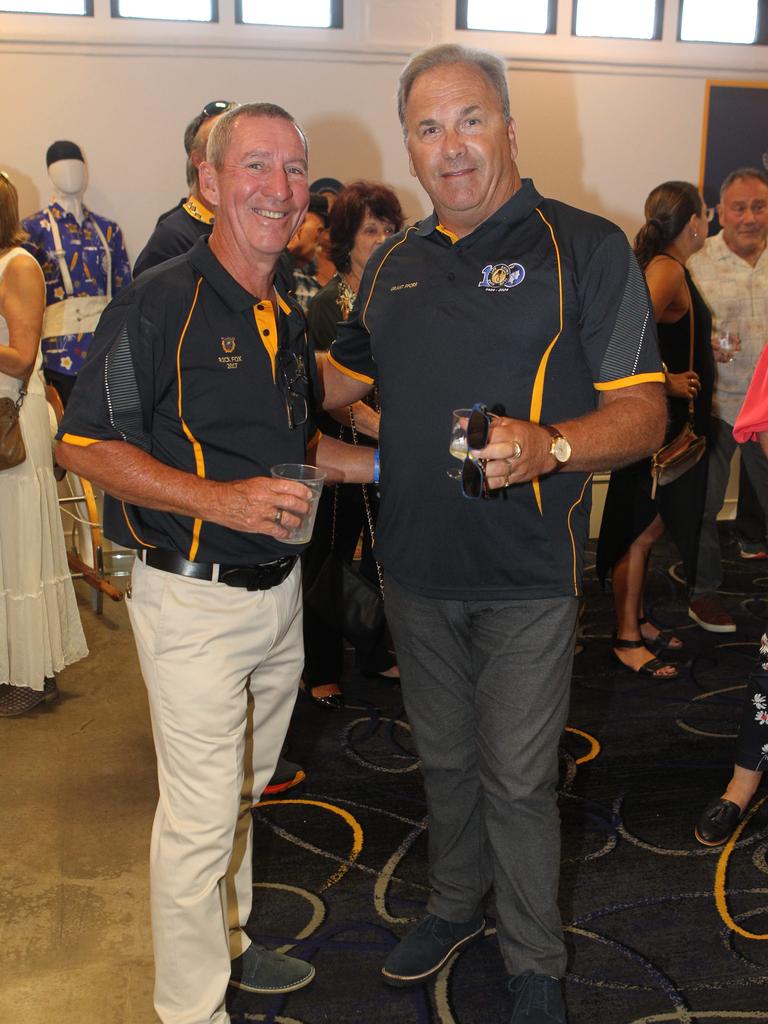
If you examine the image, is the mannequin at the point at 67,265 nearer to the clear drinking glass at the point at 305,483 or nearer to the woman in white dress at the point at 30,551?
the woman in white dress at the point at 30,551

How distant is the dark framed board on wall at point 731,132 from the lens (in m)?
6.92

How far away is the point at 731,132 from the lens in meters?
6.98

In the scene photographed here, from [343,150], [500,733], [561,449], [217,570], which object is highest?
[343,150]

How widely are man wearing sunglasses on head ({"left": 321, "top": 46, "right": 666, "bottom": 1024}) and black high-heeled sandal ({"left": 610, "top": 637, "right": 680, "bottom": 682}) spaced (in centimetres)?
202

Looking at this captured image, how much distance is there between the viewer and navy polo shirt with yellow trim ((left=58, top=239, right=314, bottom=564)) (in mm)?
1850

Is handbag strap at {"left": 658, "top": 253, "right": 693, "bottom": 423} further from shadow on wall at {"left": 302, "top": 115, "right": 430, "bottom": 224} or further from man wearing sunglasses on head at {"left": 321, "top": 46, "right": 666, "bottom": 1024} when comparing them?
shadow on wall at {"left": 302, "top": 115, "right": 430, "bottom": 224}

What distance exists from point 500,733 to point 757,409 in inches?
41.5

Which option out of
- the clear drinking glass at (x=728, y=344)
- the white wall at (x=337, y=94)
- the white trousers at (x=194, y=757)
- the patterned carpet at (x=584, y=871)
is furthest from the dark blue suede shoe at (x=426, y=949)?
the white wall at (x=337, y=94)

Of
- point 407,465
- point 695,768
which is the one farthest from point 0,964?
point 695,768

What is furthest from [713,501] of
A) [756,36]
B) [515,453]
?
[756,36]

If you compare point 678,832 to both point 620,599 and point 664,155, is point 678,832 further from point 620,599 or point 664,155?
point 664,155

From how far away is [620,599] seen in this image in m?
4.13

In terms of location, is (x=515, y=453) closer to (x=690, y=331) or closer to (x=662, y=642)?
(x=690, y=331)

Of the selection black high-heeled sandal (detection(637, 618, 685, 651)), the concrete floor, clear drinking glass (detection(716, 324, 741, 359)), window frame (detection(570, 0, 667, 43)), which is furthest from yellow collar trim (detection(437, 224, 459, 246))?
window frame (detection(570, 0, 667, 43))
